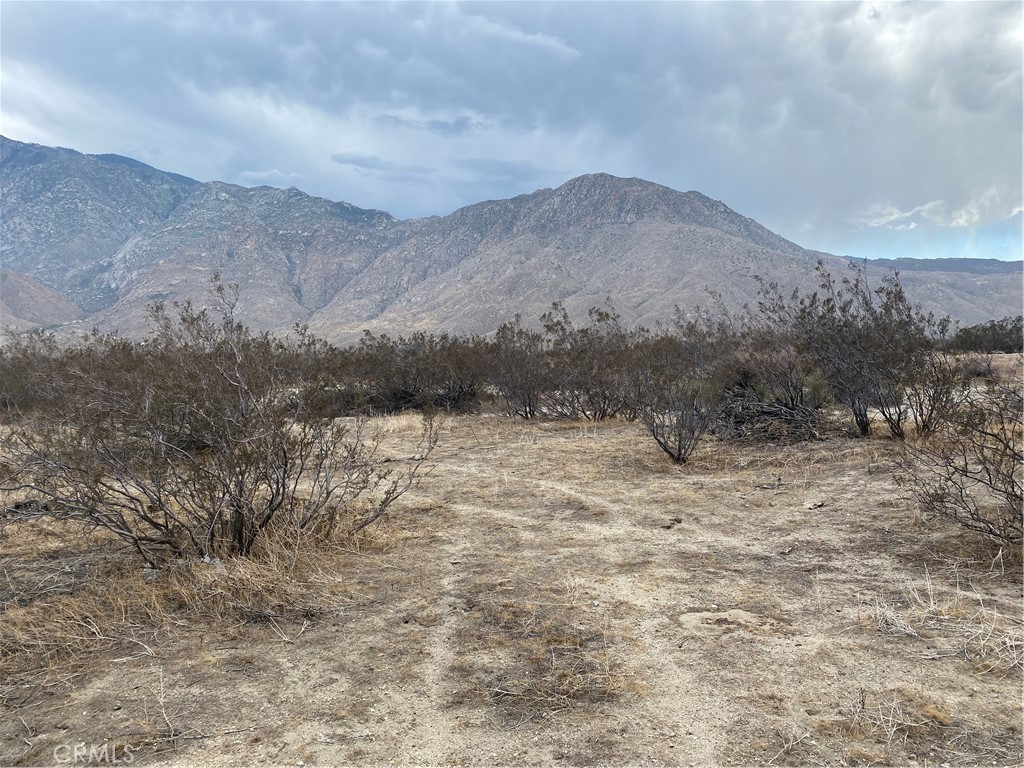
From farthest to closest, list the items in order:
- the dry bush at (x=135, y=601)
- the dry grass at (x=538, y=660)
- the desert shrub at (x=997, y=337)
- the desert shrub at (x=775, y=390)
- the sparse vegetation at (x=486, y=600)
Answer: the desert shrub at (x=997, y=337) < the desert shrub at (x=775, y=390) < the dry bush at (x=135, y=601) < the dry grass at (x=538, y=660) < the sparse vegetation at (x=486, y=600)

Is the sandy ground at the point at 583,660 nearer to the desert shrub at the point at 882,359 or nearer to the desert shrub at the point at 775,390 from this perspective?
the desert shrub at the point at 882,359

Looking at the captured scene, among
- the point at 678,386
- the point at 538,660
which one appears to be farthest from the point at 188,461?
the point at 678,386

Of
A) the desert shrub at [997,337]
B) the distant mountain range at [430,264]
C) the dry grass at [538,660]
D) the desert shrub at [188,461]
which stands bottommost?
the dry grass at [538,660]

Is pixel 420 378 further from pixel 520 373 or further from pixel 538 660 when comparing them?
pixel 538 660

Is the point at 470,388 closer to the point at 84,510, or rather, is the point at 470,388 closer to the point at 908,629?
the point at 84,510

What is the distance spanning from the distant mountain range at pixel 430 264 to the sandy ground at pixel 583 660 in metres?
89.8

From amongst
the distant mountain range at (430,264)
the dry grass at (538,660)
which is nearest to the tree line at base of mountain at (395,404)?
the dry grass at (538,660)

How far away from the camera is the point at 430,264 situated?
15450cm

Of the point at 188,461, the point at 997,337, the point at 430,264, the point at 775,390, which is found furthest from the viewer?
the point at 430,264

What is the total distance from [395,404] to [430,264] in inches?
5530

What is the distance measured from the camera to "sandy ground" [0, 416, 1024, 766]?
9.13 ft

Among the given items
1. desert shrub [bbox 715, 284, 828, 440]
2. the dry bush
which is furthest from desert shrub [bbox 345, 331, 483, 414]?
the dry bush

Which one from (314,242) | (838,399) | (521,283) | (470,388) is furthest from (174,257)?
(838,399)

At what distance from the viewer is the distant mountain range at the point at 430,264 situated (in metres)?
111
